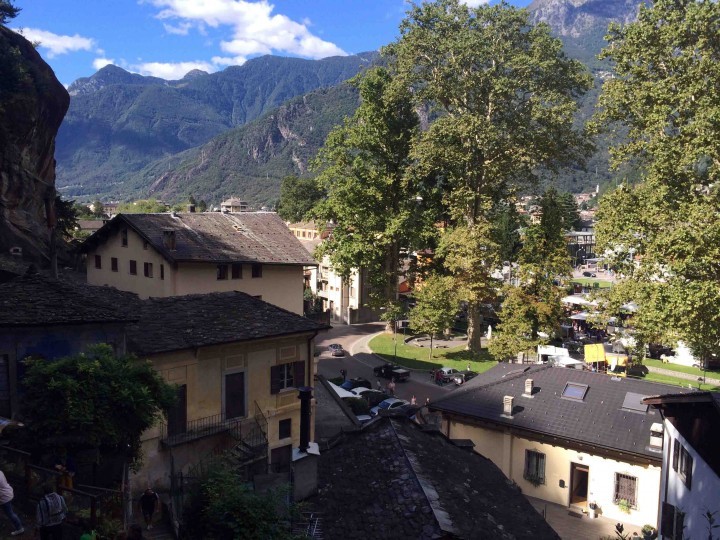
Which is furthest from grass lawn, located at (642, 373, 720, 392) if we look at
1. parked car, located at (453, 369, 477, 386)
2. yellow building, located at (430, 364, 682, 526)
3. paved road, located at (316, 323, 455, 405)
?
yellow building, located at (430, 364, 682, 526)

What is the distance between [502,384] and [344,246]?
72.1 feet

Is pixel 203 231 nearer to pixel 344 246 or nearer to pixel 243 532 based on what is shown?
pixel 344 246

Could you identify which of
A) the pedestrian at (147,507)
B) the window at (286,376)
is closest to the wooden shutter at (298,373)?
the window at (286,376)

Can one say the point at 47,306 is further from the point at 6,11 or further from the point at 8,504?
the point at 6,11

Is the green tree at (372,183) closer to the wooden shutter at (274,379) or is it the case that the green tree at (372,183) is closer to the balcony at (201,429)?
the wooden shutter at (274,379)

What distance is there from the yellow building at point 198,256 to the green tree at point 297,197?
241 ft

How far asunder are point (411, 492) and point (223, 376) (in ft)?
25.9

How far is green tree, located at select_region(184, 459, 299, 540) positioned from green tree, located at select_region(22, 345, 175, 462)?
102 inches

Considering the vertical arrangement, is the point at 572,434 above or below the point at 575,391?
below

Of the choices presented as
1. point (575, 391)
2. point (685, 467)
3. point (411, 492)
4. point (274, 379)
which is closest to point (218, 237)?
point (274, 379)

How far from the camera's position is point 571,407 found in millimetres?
22484

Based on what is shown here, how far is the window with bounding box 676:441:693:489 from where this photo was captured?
50.7 feet

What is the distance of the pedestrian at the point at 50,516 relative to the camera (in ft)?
31.2

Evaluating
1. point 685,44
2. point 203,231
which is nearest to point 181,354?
point 203,231
